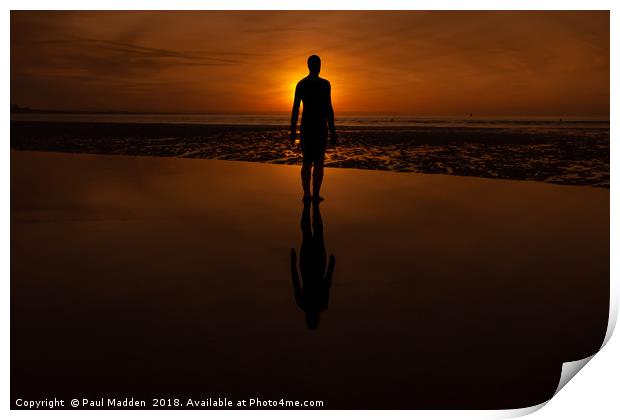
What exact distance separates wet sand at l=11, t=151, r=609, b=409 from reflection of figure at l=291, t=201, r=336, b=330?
64 millimetres

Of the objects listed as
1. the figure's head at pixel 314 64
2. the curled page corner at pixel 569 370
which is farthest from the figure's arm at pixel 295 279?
the figure's head at pixel 314 64

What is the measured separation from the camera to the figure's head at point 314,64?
24.8 ft

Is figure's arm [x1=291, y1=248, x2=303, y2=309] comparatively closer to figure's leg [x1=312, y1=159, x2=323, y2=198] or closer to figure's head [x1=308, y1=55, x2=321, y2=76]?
figure's leg [x1=312, y1=159, x2=323, y2=198]

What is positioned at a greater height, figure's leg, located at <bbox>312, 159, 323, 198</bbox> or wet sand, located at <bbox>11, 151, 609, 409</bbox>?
figure's leg, located at <bbox>312, 159, 323, 198</bbox>

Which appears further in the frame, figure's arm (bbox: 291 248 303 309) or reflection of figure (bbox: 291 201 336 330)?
figure's arm (bbox: 291 248 303 309)

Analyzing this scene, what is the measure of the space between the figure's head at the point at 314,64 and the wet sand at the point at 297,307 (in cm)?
167

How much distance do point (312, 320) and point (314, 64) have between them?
464 centimetres

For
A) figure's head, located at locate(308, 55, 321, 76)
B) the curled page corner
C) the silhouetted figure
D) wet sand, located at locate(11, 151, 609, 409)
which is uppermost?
figure's head, located at locate(308, 55, 321, 76)

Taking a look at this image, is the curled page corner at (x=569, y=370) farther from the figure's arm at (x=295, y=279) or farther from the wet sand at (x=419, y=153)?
the wet sand at (x=419, y=153)

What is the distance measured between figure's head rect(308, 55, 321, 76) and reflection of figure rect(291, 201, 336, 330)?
2.32 m

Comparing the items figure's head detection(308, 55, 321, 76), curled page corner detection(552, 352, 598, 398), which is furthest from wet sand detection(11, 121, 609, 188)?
curled page corner detection(552, 352, 598, 398)

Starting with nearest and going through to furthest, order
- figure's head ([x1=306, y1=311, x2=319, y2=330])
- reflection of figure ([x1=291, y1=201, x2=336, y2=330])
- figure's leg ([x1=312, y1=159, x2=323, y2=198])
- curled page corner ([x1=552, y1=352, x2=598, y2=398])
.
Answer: curled page corner ([x1=552, y1=352, x2=598, y2=398])
figure's head ([x1=306, y1=311, x2=319, y2=330])
reflection of figure ([x1=291, y1=201, x2=336, y2=330])
figure's leg ([x1=312, y1=159, x2=323, y2=198])

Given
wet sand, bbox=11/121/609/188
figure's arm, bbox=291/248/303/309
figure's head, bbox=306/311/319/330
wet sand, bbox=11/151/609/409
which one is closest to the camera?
wet sand, bbox=11/151/609/409

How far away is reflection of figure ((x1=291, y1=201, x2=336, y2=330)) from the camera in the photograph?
392cm
